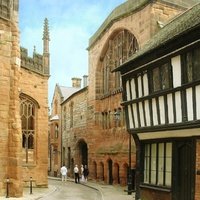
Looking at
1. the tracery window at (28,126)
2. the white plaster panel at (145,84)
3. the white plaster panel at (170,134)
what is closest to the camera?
the white plaster panel at (170,134)

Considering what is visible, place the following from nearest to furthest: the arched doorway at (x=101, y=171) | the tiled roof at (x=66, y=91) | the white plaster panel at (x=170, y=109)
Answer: the white plaster panel at (x=170, y=109)
the arched doorway at (x=101, y=171)
the tiled roof at (x=66, y=91)

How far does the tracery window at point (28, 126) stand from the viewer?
1001 inches

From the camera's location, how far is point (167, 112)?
46.8 ft

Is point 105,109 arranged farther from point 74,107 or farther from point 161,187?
point 161,187

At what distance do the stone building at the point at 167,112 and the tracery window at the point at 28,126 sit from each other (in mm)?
9306

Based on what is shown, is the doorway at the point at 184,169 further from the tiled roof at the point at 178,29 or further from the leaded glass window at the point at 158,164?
the tiled roof at the point at 178,29

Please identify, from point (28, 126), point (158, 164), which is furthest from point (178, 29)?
point (28, 126)

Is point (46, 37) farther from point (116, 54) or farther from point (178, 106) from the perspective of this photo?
point (178, 106)

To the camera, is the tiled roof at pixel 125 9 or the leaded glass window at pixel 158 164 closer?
the leaded glass window at pixel 158 164

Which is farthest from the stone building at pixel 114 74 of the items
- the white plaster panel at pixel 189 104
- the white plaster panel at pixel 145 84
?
the white plaster panel at pixel 189 104

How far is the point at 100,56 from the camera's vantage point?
32.2 meters

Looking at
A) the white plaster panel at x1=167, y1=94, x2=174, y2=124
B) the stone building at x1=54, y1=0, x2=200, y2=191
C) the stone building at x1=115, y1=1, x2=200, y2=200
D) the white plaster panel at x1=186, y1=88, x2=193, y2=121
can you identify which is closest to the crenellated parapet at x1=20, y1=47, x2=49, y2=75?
the stone building at x1=54, y1=0, x2=200, y2=191

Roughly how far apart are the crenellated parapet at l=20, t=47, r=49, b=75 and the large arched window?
16.8 feet

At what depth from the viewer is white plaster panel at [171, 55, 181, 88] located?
45.2ft
